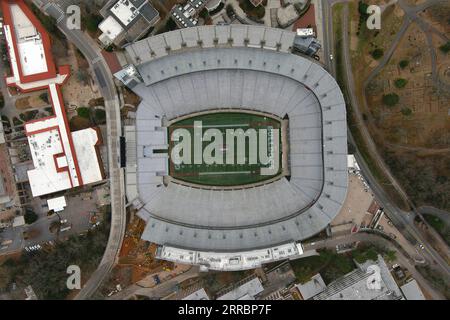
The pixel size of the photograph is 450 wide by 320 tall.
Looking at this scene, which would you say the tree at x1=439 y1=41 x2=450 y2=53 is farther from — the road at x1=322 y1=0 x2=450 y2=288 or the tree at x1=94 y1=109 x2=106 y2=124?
the tree at x1=94 y1=109 x2=106 y2=124

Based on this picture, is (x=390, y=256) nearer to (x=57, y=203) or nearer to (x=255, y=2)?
(x=255, y=2)

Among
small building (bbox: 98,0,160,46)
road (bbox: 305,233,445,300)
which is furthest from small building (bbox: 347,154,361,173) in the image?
small building (bbox: 98,0,160,46)

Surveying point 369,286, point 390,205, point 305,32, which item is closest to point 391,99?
point 390,205

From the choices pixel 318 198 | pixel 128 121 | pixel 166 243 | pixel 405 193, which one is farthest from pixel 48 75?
pixel 405 193

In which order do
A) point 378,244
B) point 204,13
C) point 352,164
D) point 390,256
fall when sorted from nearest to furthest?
point 390,256 → point 352,164 → point 378,244 → point 204,13

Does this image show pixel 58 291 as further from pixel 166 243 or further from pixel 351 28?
pixel 351 28

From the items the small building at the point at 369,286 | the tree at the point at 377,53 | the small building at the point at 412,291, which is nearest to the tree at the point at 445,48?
the tree at the point at 377,53
